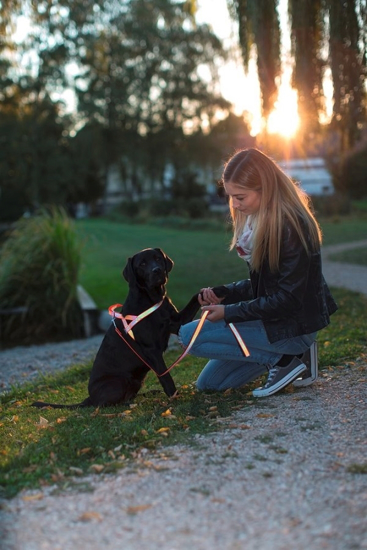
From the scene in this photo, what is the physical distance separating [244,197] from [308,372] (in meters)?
1.37

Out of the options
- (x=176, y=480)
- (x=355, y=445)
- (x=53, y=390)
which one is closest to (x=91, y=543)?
(x=176, y=480)

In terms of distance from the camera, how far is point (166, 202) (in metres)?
36.0

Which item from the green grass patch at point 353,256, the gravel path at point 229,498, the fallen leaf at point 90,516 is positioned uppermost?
the fallen leaf at point 90,516

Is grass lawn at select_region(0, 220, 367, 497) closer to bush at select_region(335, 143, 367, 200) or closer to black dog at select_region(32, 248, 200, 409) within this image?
black dog at select_region(32, 248, 200, 409)

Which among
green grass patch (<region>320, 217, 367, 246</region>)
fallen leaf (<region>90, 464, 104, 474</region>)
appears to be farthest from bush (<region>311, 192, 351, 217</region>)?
fallen leaf (<region>90, 464, 104, 474</region>)

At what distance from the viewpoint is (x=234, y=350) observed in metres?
5.05

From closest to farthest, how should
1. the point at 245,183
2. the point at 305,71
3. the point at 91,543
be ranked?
the point at 91,543, the point at 245,183, the point at 305,71

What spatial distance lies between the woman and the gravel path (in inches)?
27.5

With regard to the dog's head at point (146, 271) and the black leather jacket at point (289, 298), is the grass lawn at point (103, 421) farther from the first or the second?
the dog's head at point (146, 271)

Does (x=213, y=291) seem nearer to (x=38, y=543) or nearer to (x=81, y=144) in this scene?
(x=38, y=543)

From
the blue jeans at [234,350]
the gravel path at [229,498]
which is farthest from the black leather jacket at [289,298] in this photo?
the gravel path at [229,498]

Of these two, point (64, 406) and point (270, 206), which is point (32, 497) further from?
point (270, 206)

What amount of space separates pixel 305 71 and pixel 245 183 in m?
3.57

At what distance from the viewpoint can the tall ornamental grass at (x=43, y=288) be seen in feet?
34.4
